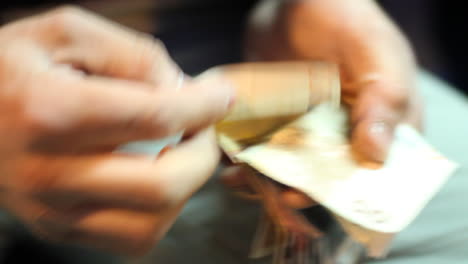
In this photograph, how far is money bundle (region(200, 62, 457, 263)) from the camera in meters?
0.29

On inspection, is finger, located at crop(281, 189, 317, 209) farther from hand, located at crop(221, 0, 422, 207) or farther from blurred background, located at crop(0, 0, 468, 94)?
blurred background, located at crop(0, 0, 468, 94)

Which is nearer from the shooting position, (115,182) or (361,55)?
(115,182)

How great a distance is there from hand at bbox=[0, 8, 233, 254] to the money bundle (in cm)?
5

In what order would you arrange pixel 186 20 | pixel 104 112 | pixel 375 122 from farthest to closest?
pixel 186 20 < pixel 375 122 < pixel 104 112

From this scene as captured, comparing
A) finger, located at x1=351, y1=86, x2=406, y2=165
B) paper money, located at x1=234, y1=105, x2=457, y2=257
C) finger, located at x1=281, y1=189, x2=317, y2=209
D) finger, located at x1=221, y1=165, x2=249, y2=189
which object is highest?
finger, located at x1=351, y1=86, x2=406, y2=165

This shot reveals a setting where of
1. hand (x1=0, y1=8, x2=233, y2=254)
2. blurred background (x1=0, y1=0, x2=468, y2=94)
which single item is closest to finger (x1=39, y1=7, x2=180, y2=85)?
hand (x1=0, y1=8, x2=233, y2=254)

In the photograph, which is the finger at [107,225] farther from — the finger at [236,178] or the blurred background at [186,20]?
the blurred background at [186,20]

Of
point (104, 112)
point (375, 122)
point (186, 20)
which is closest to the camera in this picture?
point (104, 112)

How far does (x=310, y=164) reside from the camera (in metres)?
0.31

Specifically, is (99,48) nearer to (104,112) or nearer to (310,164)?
(104,112)

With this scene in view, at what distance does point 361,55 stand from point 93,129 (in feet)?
0.88

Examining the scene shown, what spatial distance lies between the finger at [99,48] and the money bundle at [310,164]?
0.15ft

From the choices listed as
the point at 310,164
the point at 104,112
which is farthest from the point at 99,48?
the point at 310,164

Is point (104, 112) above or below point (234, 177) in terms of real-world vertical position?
above
